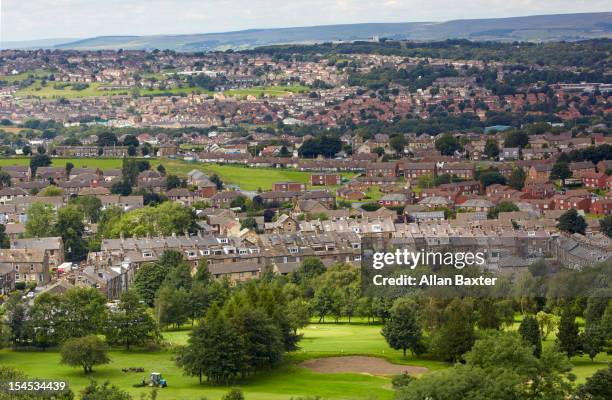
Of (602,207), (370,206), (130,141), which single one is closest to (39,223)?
(370,206)

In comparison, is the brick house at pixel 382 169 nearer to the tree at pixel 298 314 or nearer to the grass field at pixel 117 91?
the tree at pixel 298 314

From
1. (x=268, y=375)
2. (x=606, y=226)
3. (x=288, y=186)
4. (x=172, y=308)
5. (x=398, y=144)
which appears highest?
(x=268, y=375)

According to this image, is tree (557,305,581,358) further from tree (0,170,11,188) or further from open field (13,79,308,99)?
open field (13,79,308,99)

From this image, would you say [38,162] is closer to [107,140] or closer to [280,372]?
[107,140]

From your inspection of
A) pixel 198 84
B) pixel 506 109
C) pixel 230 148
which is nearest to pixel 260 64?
pixel 198 84

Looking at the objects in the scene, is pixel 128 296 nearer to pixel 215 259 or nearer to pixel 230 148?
pixel 215 259

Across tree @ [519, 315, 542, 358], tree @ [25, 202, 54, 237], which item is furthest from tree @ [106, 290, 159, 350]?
tree @ [25, 202, 54, 237]
